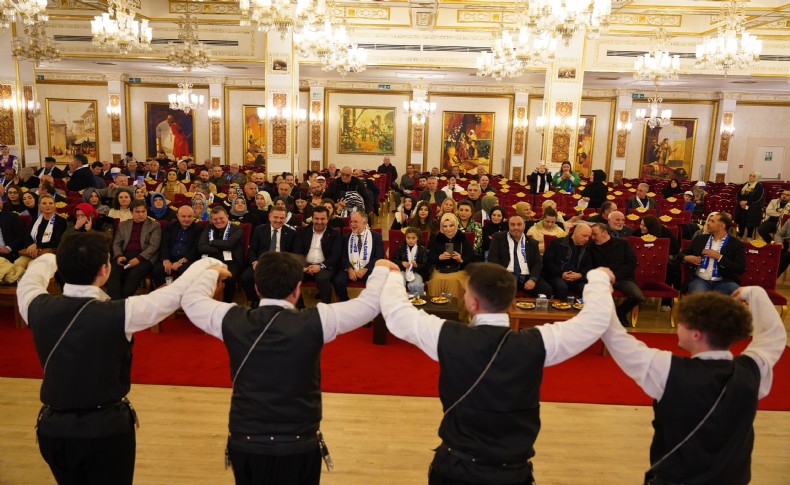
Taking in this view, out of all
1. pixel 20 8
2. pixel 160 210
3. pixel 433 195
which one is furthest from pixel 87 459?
pixel 433 195

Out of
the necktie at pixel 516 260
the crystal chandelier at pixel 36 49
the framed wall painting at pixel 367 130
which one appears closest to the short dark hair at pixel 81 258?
the necktie at pixel 516 260

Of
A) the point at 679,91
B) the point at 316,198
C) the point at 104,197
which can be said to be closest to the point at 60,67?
the point at 104,197

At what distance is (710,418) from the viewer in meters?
1.92

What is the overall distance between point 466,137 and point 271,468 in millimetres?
19545

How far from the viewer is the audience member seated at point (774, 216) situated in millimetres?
9640

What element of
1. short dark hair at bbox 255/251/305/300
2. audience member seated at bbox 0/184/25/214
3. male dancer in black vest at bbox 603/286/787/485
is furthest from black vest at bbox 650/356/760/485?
audience member seated at bbox 0/184/25/214

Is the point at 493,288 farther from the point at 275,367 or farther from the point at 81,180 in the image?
the point at 81,180

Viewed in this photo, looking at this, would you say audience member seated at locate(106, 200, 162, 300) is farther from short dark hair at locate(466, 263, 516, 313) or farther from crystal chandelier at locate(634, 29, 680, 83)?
crystal chandelier at locate(634, 29, 680, 83)

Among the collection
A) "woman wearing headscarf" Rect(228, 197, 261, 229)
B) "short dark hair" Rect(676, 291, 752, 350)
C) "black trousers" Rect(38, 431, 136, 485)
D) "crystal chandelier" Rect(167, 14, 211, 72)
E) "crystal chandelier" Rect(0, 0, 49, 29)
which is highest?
"crystal chandelier" Rect(167, 14, 211, 72)

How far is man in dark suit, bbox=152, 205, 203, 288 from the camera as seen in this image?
654cm

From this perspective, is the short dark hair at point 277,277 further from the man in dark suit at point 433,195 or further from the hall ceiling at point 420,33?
the hall ceiling at point 420,33

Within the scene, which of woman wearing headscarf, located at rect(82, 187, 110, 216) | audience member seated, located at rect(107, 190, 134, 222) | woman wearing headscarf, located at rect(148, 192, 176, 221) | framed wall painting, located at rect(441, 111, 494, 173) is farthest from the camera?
framed wall painting, located at rect(441, 111, 494, 173)

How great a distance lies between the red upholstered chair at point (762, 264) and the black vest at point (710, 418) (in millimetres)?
5313

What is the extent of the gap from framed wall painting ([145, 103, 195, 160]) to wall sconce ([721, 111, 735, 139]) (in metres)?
18.5
